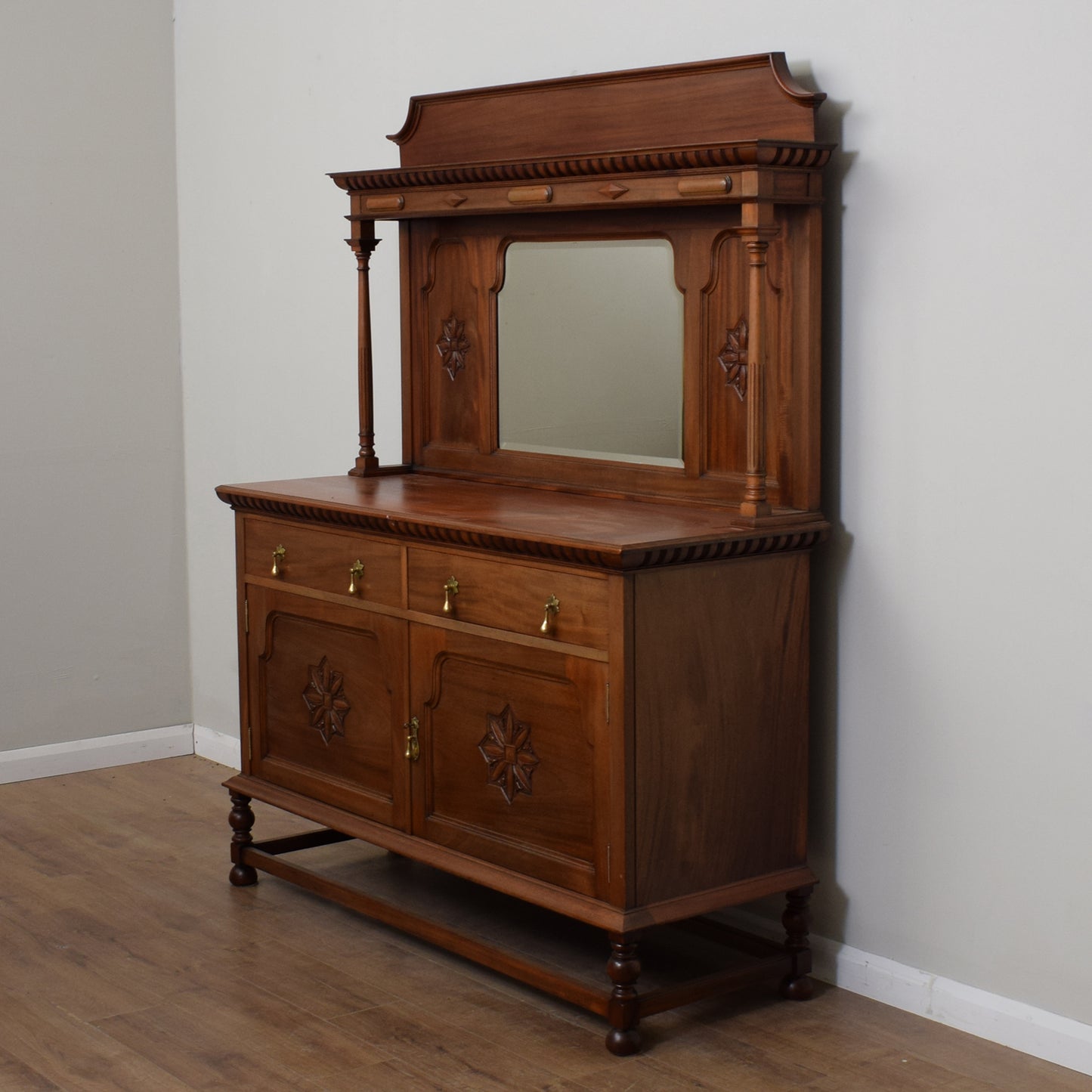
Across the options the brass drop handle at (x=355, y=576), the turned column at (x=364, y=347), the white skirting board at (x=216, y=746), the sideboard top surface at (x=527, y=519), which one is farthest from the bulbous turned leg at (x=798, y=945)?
the white skirting board at (x=216, y=746)

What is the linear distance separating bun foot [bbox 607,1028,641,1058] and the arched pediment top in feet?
5.76

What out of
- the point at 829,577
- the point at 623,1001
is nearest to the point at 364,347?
the point at 829,577

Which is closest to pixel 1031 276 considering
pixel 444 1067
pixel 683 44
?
pixel 683 44

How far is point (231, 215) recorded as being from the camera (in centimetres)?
518

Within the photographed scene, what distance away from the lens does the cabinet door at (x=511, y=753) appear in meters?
3.18

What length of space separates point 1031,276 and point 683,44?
3.49 feet

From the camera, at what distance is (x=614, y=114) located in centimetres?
365

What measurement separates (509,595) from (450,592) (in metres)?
0.19

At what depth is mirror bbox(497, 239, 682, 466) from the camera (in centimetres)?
358

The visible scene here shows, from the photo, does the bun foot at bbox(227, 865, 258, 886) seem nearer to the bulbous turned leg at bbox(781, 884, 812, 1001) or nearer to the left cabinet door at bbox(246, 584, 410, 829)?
the left cabinet door at bbox(246, 584, 410, 829)

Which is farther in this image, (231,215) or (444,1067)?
(231,215)

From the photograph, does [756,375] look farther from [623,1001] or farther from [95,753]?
[95,753]

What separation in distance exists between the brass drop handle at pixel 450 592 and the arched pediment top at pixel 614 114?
94cm

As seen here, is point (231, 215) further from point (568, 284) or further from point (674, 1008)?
point (674, 1008)
